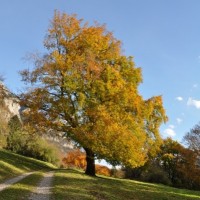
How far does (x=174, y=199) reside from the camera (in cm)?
2756

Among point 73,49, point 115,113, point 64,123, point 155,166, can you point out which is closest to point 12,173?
point 64,123

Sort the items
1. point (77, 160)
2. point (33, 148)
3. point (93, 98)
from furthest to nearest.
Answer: point (77, 160), point (33, 148), point (93, 98)

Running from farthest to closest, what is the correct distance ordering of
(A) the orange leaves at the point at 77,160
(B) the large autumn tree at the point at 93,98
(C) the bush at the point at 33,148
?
1. (A) the orange leaves at the point at 77,160
2. (C) the bush at the point at 33,148
3. (B) the large autumn tree at the point at 93,98

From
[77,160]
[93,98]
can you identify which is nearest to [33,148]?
[77,160]

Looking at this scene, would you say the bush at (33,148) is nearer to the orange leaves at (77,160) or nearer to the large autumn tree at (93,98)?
the orange leaves at (77,160)

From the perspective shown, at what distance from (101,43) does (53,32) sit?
5.65 metres

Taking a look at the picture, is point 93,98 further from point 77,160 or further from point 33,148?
point 77,160

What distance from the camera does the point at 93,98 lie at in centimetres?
3875

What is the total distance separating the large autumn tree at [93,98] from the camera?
37188mm

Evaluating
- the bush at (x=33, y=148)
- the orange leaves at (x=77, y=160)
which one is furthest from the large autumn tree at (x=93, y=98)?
the orange leaves at (x=77, y=160)

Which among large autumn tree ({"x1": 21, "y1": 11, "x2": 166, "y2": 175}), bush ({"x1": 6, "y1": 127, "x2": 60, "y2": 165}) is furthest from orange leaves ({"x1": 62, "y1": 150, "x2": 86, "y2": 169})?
large autumn tree ({"x1": 21, "y1": 11, "x2": 166, "y2": 175})

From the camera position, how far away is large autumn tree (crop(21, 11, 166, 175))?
37188mm

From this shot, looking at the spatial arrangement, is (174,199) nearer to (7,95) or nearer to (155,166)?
(7,95)

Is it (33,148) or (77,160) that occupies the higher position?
(77,160)
